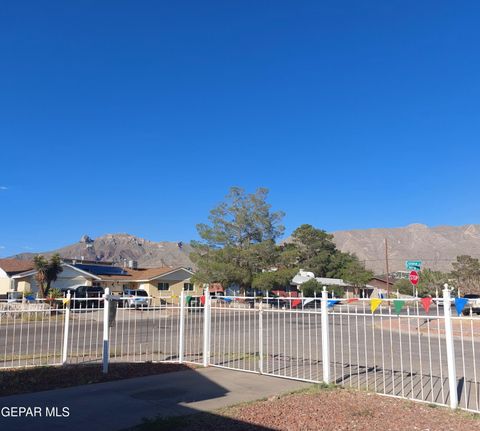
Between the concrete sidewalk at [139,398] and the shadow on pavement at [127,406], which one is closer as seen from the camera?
the shadow on pavement at [127,406]

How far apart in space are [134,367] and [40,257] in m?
28.5

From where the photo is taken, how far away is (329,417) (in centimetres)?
679

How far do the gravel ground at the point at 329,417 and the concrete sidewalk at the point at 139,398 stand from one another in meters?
0.52

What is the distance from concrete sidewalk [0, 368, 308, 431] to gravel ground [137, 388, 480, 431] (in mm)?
518

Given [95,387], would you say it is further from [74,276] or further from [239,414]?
[74,276]

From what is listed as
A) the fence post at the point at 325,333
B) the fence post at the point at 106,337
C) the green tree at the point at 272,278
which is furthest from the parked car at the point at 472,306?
the green tree at the point at 272,278

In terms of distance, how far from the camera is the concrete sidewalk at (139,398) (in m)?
6.64

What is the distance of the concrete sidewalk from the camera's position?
6645 millimetres

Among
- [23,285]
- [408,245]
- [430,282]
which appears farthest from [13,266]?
[408,245]

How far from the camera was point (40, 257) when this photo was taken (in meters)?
36.4

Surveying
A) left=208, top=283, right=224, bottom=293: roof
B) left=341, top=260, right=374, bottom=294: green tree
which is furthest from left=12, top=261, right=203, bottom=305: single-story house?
left=341, top=260, right=374, bottom=294: green tree

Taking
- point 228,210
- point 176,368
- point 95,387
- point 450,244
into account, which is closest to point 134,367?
point 176,368

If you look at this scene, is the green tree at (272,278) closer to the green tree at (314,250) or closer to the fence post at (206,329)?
the green tree at (314,250)

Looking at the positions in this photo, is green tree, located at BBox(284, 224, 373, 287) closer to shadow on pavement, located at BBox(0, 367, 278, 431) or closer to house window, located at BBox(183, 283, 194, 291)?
house window, located at BBox(183, 283, 194, 291)
